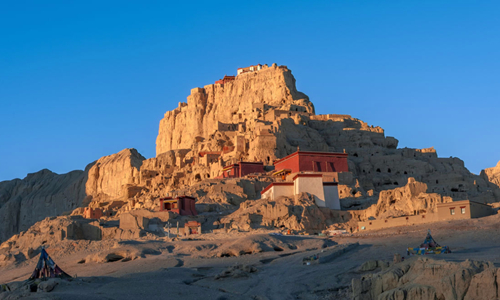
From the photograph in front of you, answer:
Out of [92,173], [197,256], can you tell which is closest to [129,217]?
[197,256]

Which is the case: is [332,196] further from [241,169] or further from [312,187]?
[241,169]

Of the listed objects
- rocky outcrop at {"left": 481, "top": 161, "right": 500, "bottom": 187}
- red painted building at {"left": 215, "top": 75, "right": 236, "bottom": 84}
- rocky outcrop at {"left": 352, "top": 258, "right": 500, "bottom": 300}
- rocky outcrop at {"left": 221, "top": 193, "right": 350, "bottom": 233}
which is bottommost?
rocky outcrop at {"left": 352, "top": 258, "right": 500, "bottom": 300}

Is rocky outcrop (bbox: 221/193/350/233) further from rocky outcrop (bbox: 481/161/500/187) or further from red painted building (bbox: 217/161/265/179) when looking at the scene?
rocky outcrop (bbox: 481/161/500/187)

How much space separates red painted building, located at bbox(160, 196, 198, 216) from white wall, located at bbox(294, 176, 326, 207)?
8.73 m

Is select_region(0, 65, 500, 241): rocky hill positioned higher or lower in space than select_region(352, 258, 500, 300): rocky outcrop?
higher

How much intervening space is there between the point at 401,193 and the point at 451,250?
16.5 m

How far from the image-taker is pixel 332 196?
160 feet

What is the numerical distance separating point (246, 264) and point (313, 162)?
3131 cm

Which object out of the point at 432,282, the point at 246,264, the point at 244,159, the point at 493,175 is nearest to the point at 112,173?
the point at 244,159

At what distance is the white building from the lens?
48.1 m

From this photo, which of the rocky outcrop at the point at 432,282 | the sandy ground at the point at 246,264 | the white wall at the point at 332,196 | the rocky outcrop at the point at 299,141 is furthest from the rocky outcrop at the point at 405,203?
the rocky outcrop at the point at 432,282

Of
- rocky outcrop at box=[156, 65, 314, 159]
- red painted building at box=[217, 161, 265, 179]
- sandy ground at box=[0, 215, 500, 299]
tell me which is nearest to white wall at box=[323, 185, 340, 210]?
sandy ground at box=[0, 215, 500, 299]

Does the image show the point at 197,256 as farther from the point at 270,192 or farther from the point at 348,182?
the point at 348,182

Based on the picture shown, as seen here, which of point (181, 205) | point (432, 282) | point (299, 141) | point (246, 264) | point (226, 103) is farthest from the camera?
point (226, 103)
